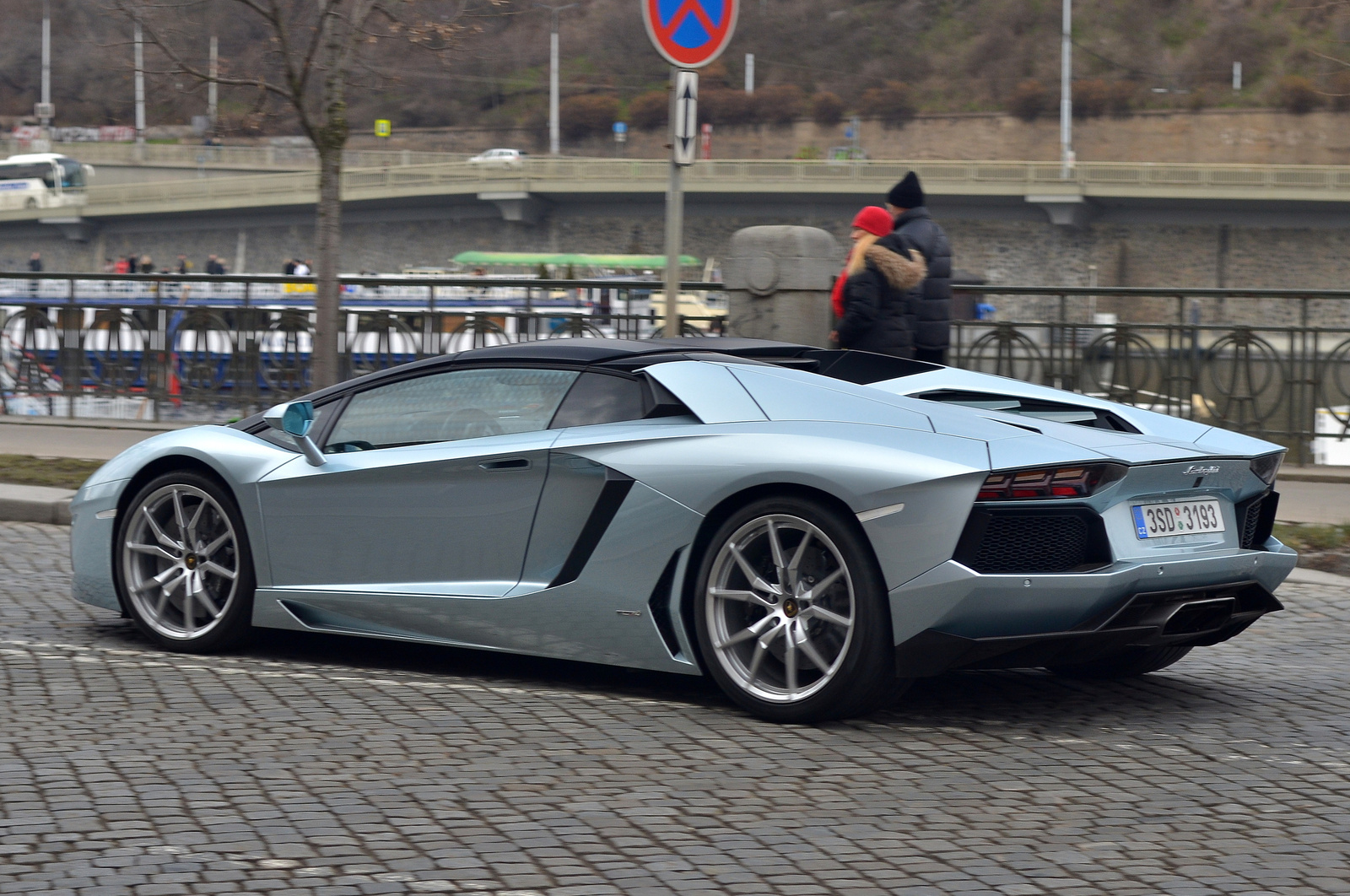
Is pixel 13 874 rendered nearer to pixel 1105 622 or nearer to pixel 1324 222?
pixel 1105 622

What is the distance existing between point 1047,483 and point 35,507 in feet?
23.9

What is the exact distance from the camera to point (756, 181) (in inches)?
2726

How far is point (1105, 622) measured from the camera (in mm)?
4688

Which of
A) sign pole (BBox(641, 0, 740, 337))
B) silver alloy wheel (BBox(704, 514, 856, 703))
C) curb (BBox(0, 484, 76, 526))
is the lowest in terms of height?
curb (BBox(0, 484, 76, 526))

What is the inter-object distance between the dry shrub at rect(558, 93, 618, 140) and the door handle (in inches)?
3847

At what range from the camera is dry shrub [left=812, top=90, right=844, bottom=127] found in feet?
313

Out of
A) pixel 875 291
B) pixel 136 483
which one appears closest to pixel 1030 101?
pixel 875 291

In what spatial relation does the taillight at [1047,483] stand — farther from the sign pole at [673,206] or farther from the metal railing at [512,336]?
the metal railing at [512,336]

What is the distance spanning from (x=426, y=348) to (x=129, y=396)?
9.54 ft

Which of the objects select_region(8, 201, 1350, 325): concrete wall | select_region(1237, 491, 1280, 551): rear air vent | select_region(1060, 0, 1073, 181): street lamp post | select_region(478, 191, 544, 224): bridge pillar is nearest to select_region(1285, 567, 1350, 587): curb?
select_region(1237, 491, 1280, 551): rear air vent

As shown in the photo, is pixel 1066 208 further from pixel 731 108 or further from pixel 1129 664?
pixel 1129 664

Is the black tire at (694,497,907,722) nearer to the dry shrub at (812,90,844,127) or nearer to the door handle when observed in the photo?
the door handle

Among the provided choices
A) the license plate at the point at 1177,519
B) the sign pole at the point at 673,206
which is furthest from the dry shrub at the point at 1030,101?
the license plate at the point at 1177,519

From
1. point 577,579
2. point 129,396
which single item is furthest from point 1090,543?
point 129,396
